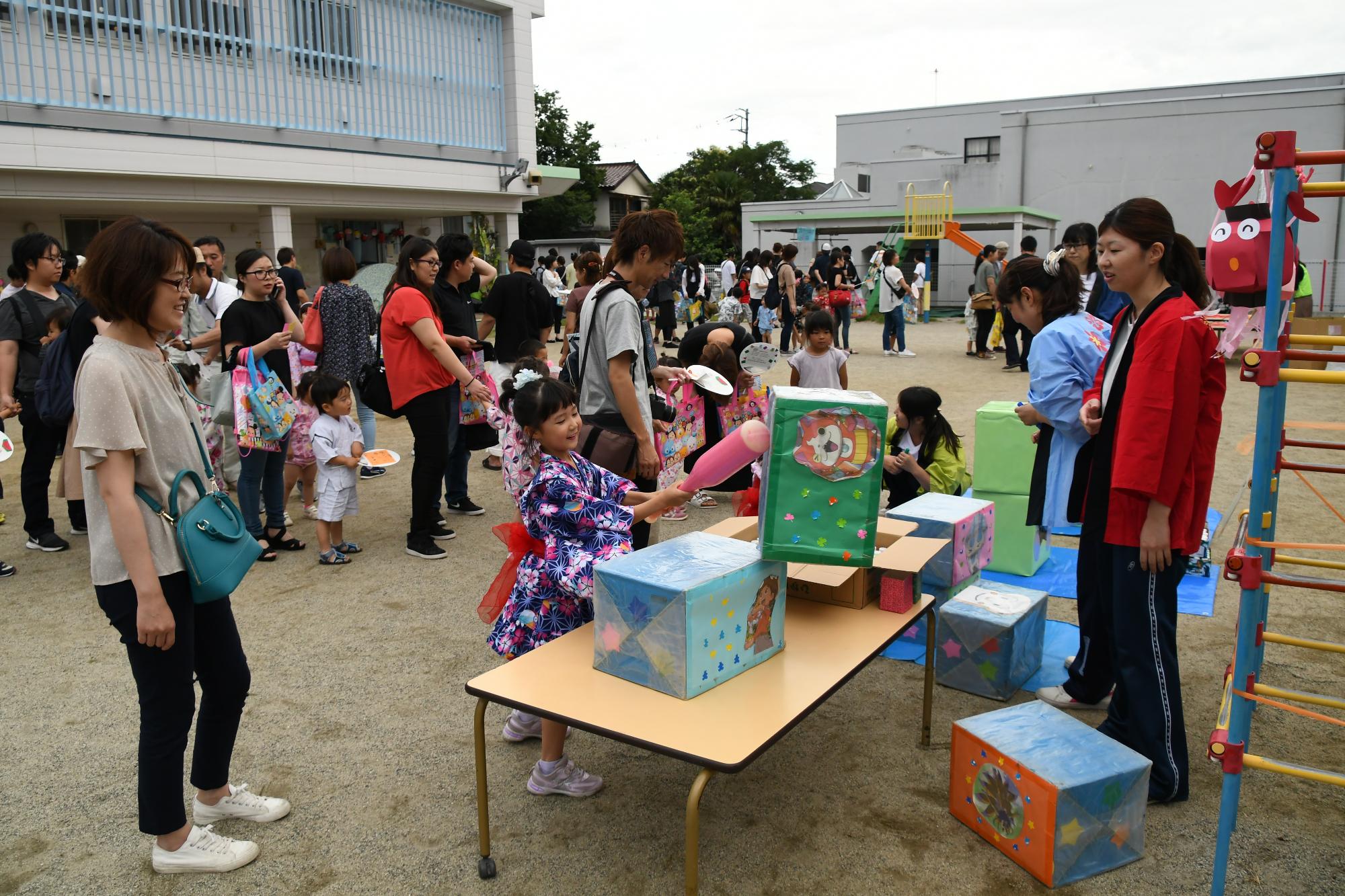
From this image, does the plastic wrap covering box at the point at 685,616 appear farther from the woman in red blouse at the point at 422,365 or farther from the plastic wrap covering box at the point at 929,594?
the woman in red blouse at the point at 422,365

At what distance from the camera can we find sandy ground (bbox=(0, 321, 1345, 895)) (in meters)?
2.57

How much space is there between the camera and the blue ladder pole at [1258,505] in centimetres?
215

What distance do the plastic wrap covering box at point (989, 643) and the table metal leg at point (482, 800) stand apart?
190cm

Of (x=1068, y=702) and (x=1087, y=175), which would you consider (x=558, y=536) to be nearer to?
(x=1068, y=702)

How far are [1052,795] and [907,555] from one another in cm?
93

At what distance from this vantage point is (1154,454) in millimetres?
2598

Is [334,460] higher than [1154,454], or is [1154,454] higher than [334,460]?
[1154,454]

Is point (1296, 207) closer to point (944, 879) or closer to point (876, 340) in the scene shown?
point (944, 879)

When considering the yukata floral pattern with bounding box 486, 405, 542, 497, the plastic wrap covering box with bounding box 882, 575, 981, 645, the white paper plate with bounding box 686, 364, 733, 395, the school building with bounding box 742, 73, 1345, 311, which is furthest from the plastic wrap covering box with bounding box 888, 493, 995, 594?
the school building with bounding box 742, 73, 1345, 311

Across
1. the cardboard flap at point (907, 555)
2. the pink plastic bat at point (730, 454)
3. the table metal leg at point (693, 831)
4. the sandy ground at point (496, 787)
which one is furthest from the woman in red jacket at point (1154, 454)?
the table metal leg at point (693, 831)

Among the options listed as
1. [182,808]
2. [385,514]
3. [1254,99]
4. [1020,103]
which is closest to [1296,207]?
[182,808]

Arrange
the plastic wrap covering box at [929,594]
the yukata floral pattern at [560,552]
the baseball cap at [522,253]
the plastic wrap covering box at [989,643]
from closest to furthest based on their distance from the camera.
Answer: the yukata floral pattern at [560,552] < the plastic wrap covering box at [989,643] < the plastic wrap covering box at [929,594] < the baseball cap at [522,253]

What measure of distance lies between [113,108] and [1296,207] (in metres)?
14.0

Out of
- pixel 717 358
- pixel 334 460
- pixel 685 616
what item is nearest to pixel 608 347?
pixel 685 616
